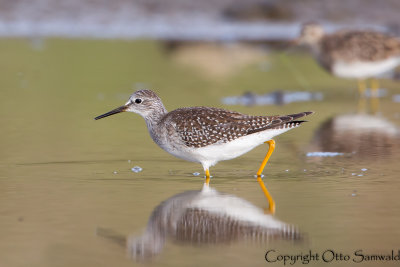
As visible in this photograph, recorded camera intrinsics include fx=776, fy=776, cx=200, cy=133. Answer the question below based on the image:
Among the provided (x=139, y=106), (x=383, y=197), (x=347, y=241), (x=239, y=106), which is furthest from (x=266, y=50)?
(x=347, y=241)

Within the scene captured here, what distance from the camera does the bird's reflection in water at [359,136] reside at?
31.7 ft

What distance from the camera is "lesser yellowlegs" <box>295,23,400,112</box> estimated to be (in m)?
15.2

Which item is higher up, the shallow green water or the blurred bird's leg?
the blurred bird's leg

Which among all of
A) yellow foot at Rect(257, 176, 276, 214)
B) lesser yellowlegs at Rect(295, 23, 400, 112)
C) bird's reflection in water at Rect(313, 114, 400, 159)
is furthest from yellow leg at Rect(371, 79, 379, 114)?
yellow foot at Rect(257, 176, 276, 214)

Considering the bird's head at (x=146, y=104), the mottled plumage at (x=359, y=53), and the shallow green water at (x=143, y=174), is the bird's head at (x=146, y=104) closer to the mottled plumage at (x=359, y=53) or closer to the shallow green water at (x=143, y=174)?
the shallow green water at (x=143, y=174)

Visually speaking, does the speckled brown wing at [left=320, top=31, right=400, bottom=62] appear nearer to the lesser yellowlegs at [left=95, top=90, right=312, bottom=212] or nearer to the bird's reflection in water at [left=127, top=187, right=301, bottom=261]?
the lesser yellowlegs at [left=95, top=90, right=312, bottom=212]

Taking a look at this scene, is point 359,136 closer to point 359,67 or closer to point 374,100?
point 374,100

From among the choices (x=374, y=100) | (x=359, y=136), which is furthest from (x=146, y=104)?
(x=374, y=100)

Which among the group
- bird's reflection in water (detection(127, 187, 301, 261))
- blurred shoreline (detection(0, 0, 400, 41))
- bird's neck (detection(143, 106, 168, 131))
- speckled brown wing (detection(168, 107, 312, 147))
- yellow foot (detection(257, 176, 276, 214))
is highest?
blurred shoreline (detection(0, 0, 400, 41))

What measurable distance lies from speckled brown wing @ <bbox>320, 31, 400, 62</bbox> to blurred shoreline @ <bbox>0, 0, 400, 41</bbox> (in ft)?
27.9

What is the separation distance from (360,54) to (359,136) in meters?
4.92

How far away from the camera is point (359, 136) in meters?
10.6

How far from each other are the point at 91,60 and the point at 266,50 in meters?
4.84

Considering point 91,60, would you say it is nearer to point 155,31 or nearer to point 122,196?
point 155,31
